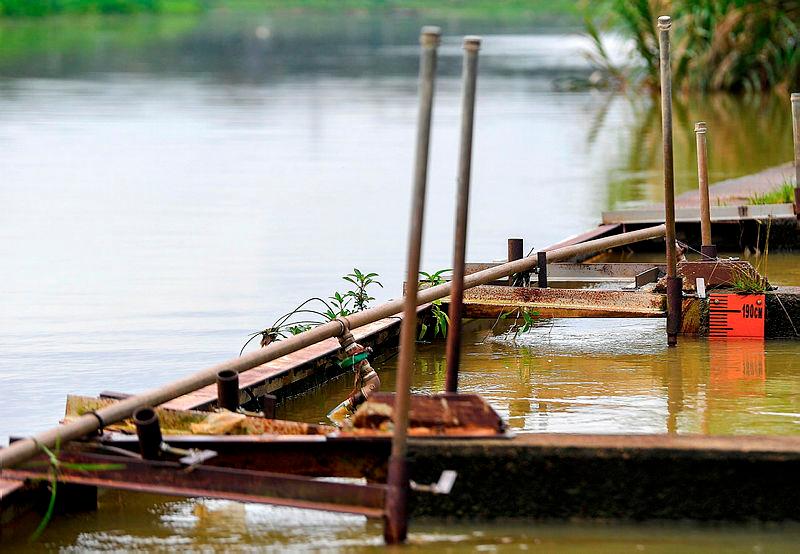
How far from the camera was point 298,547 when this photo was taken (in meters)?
4.88

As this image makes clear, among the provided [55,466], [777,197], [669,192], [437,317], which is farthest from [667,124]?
[777,197]

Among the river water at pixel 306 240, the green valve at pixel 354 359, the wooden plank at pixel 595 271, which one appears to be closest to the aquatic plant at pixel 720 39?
the river water at pixel 306 240

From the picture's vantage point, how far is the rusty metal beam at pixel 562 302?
7480 mm

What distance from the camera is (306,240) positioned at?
11.5 m

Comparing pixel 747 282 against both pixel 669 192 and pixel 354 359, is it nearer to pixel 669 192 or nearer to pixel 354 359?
pixel 669 192

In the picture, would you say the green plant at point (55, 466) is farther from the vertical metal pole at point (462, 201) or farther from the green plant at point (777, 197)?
the green plant at point (777, 197)

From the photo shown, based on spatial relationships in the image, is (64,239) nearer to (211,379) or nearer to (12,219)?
(12,219)

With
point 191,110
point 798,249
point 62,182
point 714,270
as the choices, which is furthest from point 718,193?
point 191,110

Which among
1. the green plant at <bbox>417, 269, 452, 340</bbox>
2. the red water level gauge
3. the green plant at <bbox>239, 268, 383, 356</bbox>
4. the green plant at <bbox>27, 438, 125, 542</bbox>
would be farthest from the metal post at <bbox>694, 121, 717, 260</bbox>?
the green plant at <bbox>27, 438, 125, 542</bbox>

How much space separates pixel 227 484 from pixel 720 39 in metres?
21.3

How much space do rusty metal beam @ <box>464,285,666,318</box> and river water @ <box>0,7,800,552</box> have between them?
0.21 meters

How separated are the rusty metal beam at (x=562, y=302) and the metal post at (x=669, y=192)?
8 centimetres

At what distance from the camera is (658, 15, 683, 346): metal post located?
23.0 feet

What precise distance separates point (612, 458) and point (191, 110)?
64.3ft
